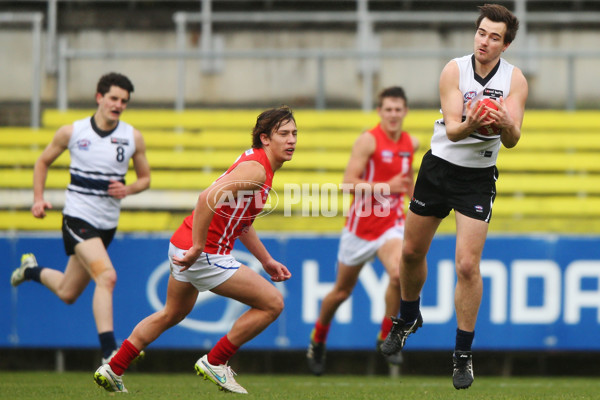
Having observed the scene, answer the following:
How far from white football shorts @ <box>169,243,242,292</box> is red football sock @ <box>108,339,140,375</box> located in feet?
1.96

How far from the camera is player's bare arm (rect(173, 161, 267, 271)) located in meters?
5.47

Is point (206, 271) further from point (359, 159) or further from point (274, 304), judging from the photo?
point (359, 159)

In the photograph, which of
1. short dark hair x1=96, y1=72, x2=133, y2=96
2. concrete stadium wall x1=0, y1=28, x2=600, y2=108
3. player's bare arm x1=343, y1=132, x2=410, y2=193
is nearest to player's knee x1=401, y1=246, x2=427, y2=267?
player's bare arm x1=343, y1=132, x2=410, y2=193

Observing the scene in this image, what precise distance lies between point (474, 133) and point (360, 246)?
249 centimetres

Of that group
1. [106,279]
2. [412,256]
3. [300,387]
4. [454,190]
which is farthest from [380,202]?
[106,279]

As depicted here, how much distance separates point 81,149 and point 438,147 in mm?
3300

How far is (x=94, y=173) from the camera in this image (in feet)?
25.6

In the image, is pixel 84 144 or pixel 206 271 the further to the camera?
pixel 84 144

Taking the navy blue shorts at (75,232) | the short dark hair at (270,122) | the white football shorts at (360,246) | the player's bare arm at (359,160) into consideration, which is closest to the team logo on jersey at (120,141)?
the navy blue shorts at (75,232)

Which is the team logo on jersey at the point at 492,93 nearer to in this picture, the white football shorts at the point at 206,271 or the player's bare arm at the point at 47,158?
the white football shorts at the point at 206,271

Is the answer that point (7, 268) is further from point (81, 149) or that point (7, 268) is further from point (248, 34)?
point (248, 34)

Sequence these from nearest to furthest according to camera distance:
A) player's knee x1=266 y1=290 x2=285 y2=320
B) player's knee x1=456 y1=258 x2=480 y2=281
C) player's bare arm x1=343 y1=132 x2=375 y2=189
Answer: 1. player's knee x1=456 y1=258 x2=480 y2=281
2. player's knee x1=266 y1=290 x2=285 y2=320
3. player's bare arm x1=343 y1=132 x2=375 y2=189

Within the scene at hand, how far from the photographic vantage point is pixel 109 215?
25.7ft

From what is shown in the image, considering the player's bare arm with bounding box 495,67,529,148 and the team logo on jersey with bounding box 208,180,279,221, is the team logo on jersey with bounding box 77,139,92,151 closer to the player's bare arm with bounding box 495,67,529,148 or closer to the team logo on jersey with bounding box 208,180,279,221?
the team logo on jersey with bounding box 208,180,279,221
